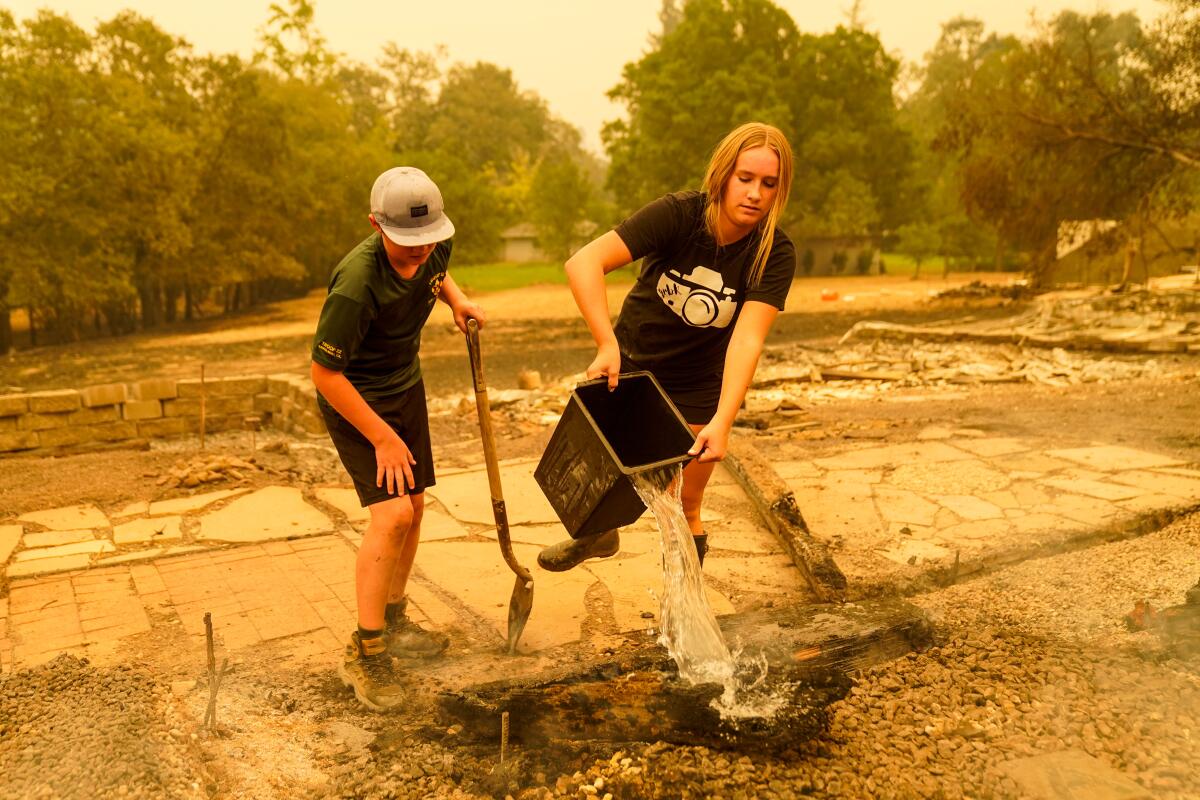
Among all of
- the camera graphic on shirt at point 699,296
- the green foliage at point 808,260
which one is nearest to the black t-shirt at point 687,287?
the camera graphic on shirt at point 699,296

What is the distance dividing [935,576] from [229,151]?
23.7m

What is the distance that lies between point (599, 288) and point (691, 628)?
1.18 metres

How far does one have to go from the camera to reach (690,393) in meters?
3.28

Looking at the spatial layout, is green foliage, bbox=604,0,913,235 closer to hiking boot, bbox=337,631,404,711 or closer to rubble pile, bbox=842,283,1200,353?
rubble pile, bbox=842,283,1200,353

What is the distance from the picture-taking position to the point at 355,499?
5.00 metres

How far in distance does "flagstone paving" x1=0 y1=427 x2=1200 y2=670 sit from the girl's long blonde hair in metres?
1.42

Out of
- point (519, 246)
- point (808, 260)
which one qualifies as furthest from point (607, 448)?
point (519, 246)

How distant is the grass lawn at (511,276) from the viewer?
3531 centimetres

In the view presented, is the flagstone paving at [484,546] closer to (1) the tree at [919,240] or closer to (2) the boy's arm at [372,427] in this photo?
(2) the boy's arm at [372,427]

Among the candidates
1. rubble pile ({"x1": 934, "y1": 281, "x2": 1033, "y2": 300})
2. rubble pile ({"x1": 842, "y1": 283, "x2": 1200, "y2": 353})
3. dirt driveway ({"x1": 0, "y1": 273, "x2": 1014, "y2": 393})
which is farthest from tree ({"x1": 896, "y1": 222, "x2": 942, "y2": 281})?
rubble pile ({"x1": 842, "y1": 283, "x2": 1200, "y2": 353})

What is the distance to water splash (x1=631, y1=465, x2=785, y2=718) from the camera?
2754 millimetres

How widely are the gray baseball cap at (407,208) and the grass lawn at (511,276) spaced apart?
97.1ft

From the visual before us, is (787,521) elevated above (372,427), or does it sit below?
below

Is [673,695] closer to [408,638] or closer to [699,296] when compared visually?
[408,638]
